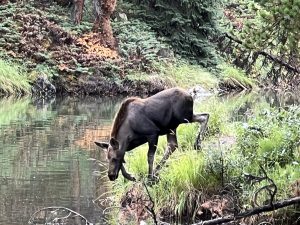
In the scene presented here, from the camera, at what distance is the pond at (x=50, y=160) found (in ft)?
30.5

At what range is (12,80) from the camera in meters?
29.6

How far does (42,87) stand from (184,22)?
10520 mm

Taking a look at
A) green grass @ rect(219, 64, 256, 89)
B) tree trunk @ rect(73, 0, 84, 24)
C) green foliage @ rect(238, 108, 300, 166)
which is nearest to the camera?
green foliage @ rect(238, 108, 300, 166)

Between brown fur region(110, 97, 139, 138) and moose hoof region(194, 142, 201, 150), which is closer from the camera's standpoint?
brown fur region(110, 97, 139, 138)

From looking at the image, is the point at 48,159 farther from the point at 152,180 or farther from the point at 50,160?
the point at 152,180

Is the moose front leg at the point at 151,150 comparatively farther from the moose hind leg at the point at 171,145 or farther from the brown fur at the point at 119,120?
the brown fur at the point at 119,120

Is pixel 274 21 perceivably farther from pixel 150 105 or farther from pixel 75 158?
pixel 75 158

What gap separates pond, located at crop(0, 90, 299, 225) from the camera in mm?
9297

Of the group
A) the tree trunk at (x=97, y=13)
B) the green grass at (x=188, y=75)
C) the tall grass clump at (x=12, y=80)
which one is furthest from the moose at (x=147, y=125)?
the tree trunk at (x=97, y=13)

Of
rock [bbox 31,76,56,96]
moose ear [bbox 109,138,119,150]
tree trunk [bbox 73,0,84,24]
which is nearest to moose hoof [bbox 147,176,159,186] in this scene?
moose ear [bbox 109,138,119,150]

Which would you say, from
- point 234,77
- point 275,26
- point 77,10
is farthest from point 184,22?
point 275,26

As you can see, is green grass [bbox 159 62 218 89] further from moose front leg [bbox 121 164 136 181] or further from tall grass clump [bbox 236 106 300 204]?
moose front leg [bbox 121 164 136 181]

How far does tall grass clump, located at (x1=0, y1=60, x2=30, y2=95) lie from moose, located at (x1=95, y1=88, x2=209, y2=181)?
20.2 meters

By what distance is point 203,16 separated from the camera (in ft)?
128
